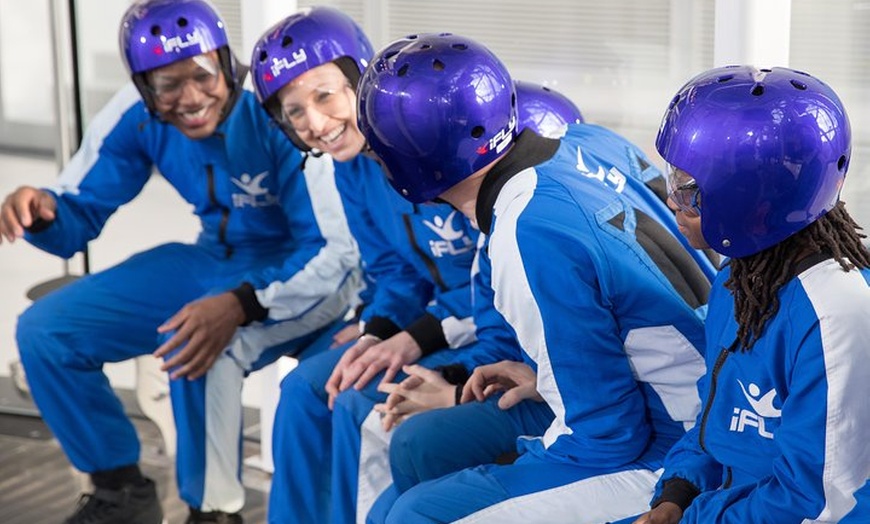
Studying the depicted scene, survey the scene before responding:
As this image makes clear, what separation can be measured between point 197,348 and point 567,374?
1578mm

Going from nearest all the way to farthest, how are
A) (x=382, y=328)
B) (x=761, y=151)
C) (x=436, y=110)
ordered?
(x=761, y=151)
(x=436, y=110)
(x=382, y=328)

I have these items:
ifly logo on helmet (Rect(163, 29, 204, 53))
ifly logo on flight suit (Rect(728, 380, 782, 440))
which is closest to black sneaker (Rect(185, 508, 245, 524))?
ifly logo on helmet (Rect(163, 29, 204, 53))

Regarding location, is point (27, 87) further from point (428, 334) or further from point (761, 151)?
point (761, 151)

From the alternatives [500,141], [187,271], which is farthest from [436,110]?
[187,271]

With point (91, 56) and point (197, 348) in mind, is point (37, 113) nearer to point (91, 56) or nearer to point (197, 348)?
point (91, 56)

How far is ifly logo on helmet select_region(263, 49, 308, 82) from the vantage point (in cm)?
335

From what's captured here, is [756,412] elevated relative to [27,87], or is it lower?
elevated

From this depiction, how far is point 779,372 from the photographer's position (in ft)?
6.89

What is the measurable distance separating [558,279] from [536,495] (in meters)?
0.38

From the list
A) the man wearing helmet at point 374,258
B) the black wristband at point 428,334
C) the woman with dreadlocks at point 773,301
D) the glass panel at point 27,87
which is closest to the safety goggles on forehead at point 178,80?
the man wearing helmet at point 374,258

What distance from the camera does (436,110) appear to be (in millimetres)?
2668

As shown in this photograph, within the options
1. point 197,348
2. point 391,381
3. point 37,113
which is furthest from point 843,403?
point 37,113

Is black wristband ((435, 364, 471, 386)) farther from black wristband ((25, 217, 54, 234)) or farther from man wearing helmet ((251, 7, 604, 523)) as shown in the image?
black wristband ((25, 217, 54, 234))

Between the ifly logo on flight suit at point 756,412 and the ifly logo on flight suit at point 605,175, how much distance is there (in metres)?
0.62
